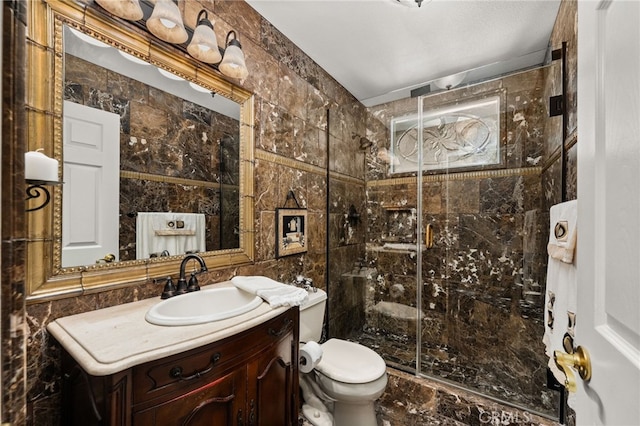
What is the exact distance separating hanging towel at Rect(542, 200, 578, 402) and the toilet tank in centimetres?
116

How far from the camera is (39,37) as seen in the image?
0.93m

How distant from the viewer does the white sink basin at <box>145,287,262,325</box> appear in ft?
3.05

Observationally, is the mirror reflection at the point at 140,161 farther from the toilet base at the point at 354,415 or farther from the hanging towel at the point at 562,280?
the hanging towel at the point at 562,280

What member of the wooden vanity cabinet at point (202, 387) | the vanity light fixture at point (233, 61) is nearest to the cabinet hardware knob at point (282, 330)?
the wooden vanity cabinet at point (202, 387)

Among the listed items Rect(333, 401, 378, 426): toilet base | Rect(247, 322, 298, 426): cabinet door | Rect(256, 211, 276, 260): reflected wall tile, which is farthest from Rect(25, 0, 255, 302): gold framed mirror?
Rect(333, 401, 378, 426): toilet base

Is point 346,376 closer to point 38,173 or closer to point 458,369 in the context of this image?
point 458,369

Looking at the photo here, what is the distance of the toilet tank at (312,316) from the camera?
64.2 inches

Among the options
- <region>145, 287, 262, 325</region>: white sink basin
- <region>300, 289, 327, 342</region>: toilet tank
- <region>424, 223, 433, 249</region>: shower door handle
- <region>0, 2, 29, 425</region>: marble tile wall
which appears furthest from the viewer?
<region>424, 223, 433, 249</region>: shower door handle

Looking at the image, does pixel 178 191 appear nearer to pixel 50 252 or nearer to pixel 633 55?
pixel 50 252

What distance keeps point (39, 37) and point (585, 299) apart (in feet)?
6.00

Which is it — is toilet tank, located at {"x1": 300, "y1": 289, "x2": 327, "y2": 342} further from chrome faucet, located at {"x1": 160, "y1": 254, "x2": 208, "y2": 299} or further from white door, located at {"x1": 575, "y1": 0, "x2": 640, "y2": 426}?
white door, located at {"x1": 575, "y1": 0, "x2": 640, "y2": 426}

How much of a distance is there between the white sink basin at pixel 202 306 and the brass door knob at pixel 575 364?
3.17 ft

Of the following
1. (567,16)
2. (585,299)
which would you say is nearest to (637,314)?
(585,299)

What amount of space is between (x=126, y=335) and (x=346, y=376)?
113cm
